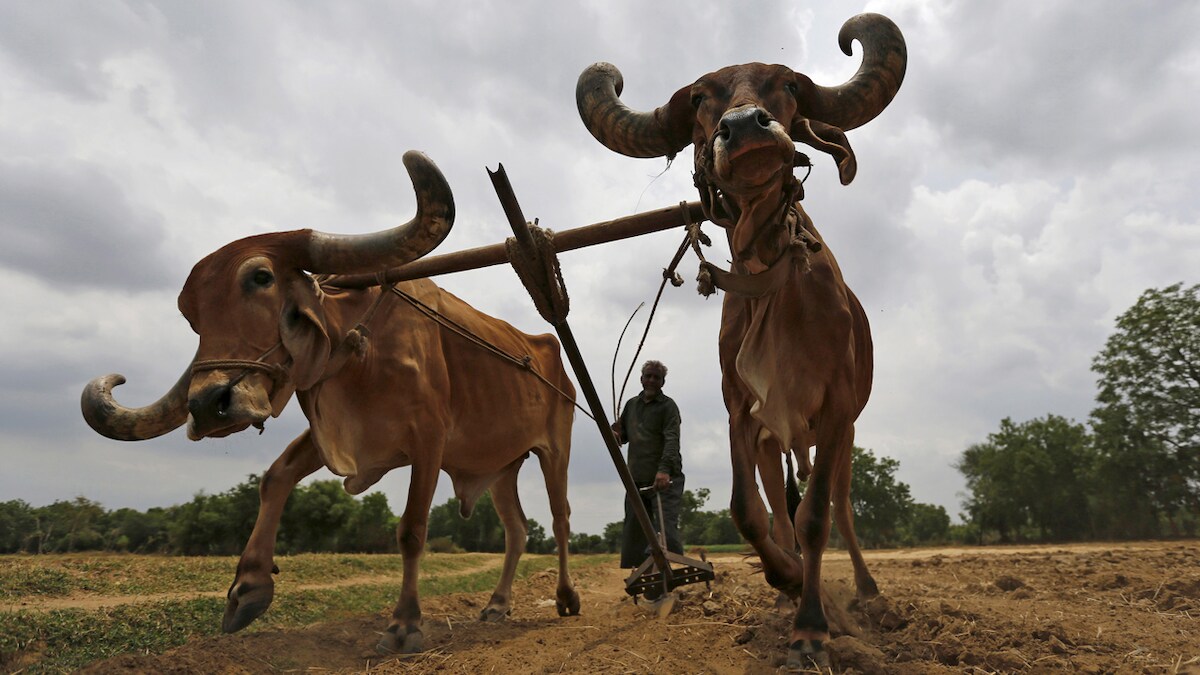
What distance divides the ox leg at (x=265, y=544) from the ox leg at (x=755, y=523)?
305 centimetres

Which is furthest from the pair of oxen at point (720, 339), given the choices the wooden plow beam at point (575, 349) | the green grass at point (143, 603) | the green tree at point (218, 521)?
the green tree at point (218, 521)

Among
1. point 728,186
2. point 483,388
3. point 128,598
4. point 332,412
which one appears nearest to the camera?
point 728,186

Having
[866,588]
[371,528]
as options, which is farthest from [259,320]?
[371,528]

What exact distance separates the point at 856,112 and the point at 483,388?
12.1 feet

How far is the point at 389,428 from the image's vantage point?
5152mm

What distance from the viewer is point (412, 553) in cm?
510

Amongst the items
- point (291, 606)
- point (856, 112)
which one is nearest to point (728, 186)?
point (856, 112)

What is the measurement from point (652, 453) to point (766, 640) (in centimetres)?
361

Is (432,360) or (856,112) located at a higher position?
(856,112)

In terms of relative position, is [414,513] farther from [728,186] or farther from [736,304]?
[728,186]

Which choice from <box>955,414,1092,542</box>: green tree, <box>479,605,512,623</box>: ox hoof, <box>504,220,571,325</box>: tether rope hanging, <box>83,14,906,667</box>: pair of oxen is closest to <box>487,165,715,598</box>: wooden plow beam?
<box>504,220,571,325</box>: tether rope hanging

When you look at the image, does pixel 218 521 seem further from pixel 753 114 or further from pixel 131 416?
pixel 753 114

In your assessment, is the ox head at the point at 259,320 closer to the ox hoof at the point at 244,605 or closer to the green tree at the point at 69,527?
the ox hoof at the point at 244,605

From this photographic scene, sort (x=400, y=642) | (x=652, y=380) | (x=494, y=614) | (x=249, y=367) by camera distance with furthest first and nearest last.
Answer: (x=652, y=380)
(x=494, y=614)
(x=400, y=642)
(x=249, y=367)
